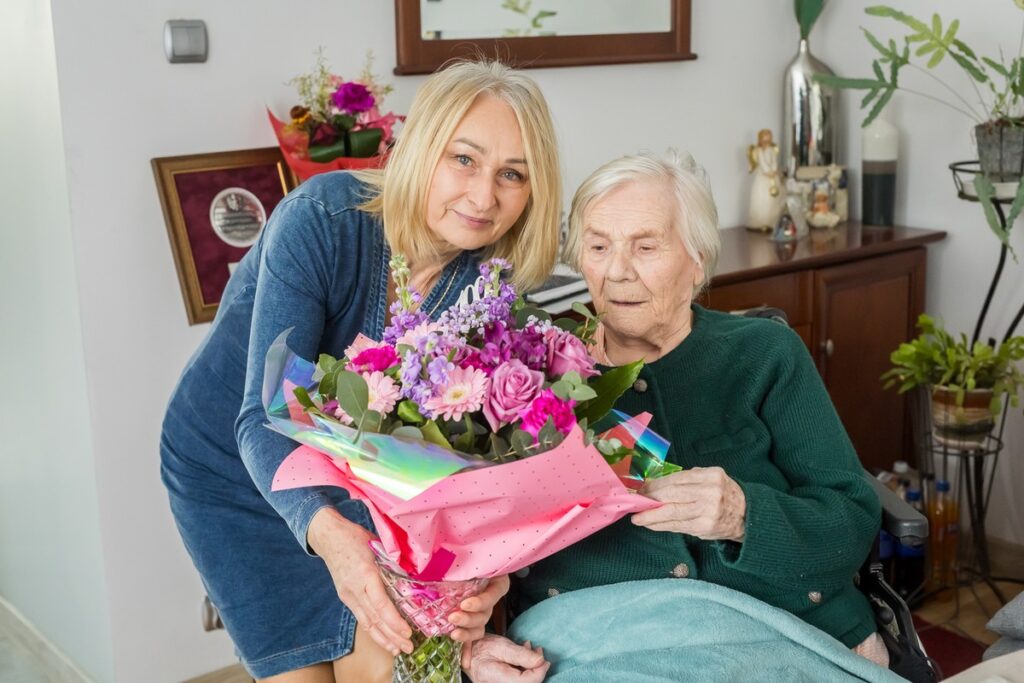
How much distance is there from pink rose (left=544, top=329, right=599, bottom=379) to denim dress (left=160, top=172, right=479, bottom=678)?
41 centimetres

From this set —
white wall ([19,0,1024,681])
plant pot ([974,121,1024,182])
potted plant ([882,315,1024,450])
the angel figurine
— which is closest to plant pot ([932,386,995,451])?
potted plant ([882,315,1024,450])

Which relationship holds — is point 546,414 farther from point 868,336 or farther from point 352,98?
point 868,336

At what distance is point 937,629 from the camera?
10.4 ft

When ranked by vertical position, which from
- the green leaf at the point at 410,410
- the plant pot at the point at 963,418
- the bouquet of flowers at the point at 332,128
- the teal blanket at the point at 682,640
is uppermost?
the bouquet of flowers at the point at 332,128

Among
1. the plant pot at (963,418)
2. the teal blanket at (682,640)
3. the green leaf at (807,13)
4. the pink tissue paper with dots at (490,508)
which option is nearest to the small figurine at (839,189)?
the green leaf at (807,13)

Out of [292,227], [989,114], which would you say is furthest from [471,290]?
[989,114]

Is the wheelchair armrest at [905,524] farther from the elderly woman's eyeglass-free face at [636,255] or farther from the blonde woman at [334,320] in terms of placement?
the blonde woman at [334,320]

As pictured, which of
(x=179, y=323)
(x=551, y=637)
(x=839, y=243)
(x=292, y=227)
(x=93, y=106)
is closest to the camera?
(x=551, y=637)

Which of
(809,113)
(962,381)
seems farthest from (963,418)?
(809,113)

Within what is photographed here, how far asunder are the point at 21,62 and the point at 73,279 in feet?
1.58

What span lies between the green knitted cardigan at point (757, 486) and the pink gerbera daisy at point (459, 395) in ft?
1.52

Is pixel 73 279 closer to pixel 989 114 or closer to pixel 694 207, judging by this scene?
pixel 694 207

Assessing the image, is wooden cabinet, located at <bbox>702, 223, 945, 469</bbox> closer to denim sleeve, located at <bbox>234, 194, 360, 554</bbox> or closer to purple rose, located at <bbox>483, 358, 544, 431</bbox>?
denim sleeve, located at <bbox>234, 194, 360, 554</bbox>

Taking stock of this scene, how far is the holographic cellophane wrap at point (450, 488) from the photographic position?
1.29 metres
